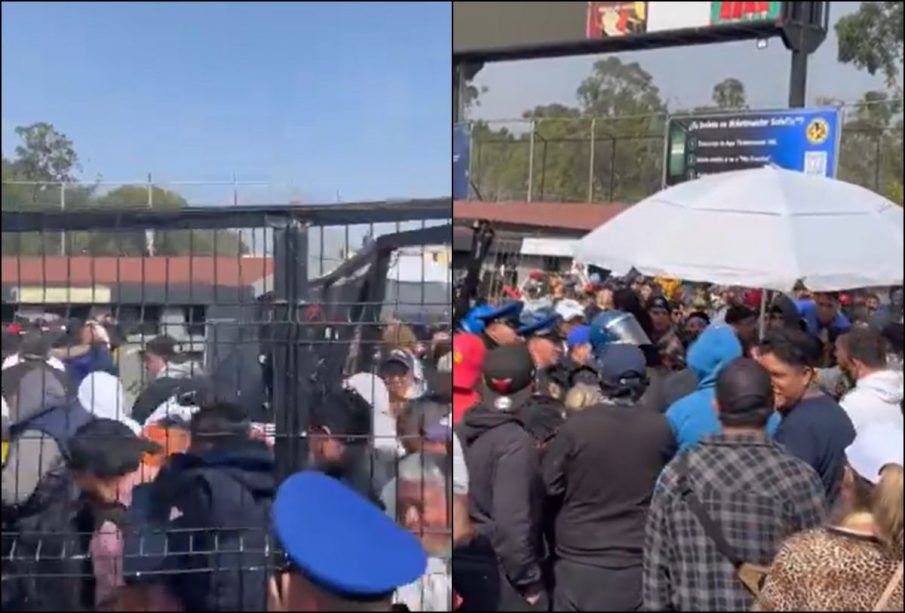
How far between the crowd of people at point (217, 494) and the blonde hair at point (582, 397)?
64.7 inches

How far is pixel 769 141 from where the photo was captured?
339cm

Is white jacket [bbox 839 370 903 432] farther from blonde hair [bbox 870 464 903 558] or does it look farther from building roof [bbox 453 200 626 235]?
building roof [bbox 453 200 626 235]

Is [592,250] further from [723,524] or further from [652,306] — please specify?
[723,524]

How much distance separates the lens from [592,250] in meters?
3.95

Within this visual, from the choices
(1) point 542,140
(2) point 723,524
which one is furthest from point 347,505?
(1) point 542,140

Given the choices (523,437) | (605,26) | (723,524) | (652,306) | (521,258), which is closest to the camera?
(723,524)

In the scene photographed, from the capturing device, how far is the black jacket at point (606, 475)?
231 centimetres

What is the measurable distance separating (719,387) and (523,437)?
1.44ft

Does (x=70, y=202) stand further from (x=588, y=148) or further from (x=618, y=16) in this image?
(x=618, y=16)

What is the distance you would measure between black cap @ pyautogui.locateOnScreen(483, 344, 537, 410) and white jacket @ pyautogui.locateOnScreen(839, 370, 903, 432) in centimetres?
63

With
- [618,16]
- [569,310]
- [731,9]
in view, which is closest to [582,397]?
[569,310]

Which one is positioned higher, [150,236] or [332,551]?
[150,236]

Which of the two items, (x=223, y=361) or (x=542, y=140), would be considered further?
(x=542, y=140)

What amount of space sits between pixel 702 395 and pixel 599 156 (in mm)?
4951
